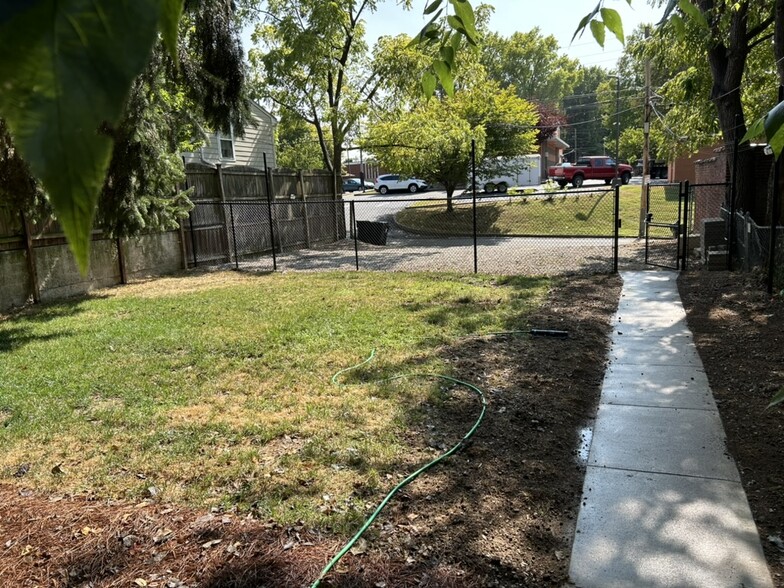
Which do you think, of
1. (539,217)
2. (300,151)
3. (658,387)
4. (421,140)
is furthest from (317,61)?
(300,151)

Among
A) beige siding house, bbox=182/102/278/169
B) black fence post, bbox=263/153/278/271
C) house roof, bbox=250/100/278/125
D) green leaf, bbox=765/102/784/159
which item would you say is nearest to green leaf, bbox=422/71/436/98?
green leaf, bbox=765/102/784/159

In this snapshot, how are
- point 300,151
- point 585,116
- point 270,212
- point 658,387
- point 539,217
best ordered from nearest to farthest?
point 658,387
point 270,212
point 539,217
point 300,151
point 585,116

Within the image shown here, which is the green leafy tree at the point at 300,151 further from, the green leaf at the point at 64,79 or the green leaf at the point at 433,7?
the green leaf at the point at 64,79

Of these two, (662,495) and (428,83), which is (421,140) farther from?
(428,83)

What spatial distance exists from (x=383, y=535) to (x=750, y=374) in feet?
12.8

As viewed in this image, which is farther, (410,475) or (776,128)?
(410,475)

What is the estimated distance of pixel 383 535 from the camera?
120 inches

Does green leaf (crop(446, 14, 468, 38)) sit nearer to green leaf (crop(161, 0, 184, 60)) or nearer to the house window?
green leaf (crop(161, 0, 184, 60))

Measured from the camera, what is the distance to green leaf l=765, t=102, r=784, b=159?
88cm

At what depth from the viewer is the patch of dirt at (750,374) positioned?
3260 millimetres

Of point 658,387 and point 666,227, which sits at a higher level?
point 666,227

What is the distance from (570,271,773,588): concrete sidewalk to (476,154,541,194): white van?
802 inches

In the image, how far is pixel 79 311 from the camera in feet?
29.9

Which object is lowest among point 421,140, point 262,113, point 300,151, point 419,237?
point 419,237
